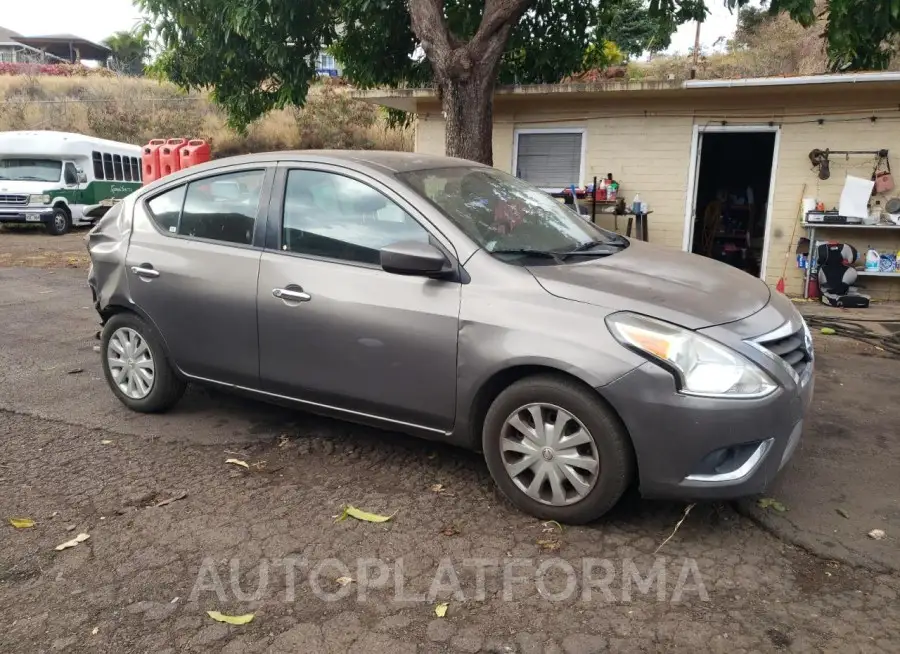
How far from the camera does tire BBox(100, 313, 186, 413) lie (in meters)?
4.68

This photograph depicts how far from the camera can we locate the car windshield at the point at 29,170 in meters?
18.7

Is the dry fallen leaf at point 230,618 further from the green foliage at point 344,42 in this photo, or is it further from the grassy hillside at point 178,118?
the grassy hillside at point 178,118

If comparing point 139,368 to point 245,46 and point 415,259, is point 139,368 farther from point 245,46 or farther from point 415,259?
point 245,46

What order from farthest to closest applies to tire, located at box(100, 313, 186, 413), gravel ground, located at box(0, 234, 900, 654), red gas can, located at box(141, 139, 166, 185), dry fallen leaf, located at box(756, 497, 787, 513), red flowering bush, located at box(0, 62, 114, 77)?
red flowering bush, located at box(0, 62, 114, 77), red gas can, located at box(141, 139, 166, 185), tire, located at box(100, 313, 186, 413), dry fallen leaf, located at box(756, 497, 787, 513), gravel ground, located at box(0, 234, 900, 654)

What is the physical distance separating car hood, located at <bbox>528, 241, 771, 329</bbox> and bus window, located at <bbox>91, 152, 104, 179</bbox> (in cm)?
1912

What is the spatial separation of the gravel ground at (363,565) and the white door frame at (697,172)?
629 centimetres

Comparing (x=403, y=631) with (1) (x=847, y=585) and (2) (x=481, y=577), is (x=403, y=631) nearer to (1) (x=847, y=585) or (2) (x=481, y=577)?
(2) (x=481, y=577)

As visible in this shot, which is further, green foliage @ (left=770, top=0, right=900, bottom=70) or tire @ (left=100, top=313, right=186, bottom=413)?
green foliage @ (left=770, top=0, right=900, bottom=70)

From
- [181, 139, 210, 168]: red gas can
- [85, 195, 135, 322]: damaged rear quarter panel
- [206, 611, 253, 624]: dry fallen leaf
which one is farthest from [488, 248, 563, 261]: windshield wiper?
[181, 139, 210, 168]: red gas can

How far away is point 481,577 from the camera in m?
3.02

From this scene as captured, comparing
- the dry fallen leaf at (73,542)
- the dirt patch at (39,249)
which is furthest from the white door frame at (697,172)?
the dirt patch at (39,249)

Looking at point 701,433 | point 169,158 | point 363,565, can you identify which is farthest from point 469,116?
point 169,158

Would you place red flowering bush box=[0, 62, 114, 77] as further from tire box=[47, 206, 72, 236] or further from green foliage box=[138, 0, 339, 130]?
green foliage box=[138, 0, 339, 130]

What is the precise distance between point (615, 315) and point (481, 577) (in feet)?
4.03
